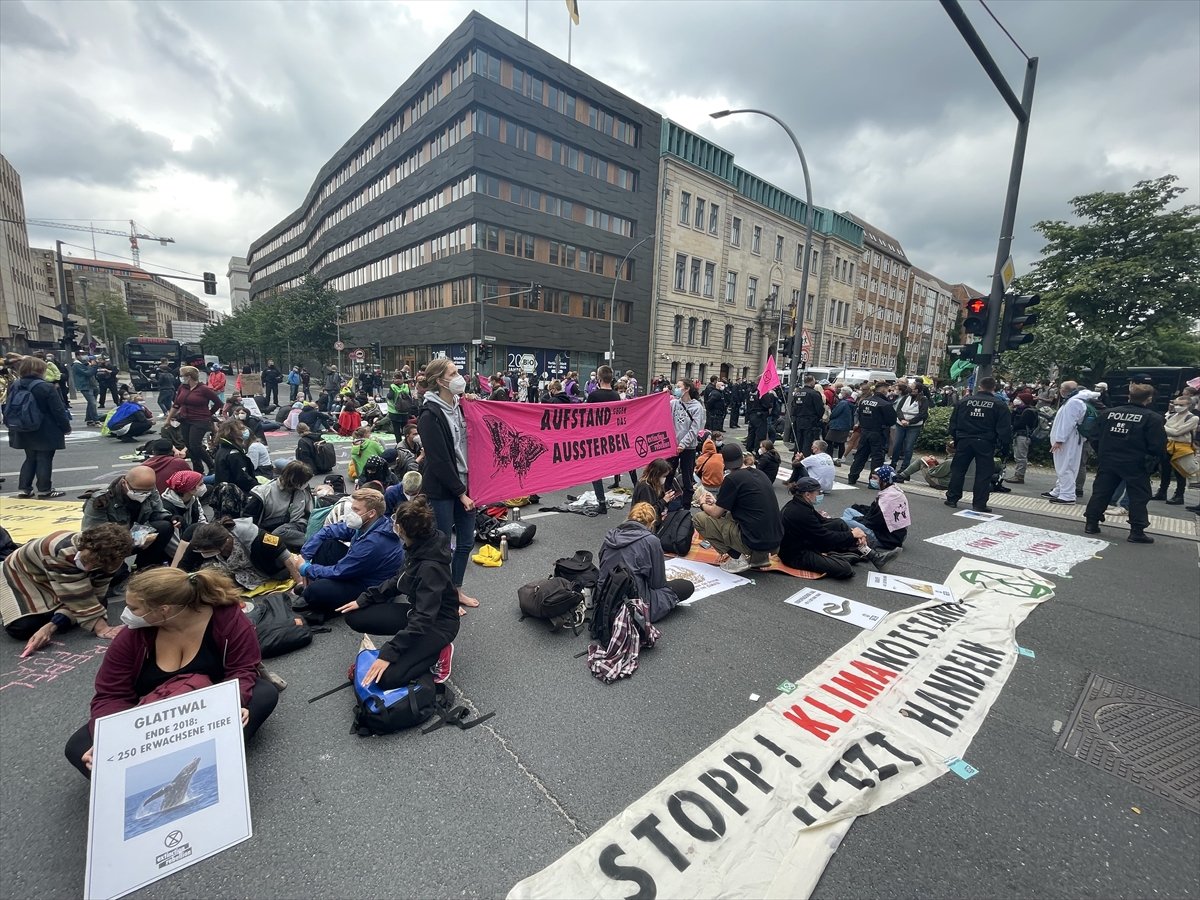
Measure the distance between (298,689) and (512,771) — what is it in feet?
5.45

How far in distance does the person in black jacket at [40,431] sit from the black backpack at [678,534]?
27.7 feet

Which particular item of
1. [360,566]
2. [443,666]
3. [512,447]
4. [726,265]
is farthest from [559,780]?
[726,265]

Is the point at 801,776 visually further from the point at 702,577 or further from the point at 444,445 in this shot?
the point at 444,445

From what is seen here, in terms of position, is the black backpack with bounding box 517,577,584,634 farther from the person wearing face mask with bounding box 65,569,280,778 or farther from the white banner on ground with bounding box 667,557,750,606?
the person wearing face mask with bounding box 65,569,280,778

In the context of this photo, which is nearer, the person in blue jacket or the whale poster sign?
the whale poster sign

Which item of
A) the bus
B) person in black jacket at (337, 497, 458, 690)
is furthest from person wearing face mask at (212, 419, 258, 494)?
the bus

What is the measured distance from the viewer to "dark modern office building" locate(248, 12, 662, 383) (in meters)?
32.5

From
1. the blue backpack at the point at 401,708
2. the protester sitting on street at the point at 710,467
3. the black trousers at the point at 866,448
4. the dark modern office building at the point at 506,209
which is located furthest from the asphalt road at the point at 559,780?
the dark modern office building at the point at 506,209

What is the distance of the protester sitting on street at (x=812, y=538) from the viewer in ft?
18.3

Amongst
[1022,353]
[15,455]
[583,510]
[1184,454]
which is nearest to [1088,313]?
[1022,353]

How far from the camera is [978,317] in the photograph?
31.4 ft

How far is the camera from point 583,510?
26.0ft

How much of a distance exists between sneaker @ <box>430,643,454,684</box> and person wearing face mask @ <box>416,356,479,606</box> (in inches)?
44.2

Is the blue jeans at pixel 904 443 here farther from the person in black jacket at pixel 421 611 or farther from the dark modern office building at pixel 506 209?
the dark modern office building at pixel 506 209
